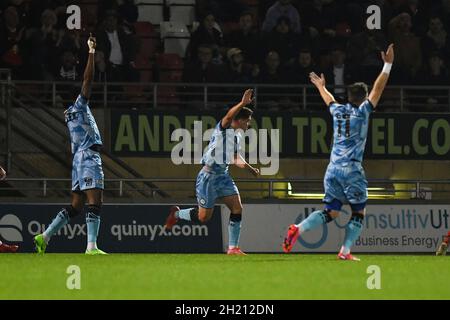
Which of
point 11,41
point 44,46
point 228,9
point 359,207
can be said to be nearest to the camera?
point 359,207

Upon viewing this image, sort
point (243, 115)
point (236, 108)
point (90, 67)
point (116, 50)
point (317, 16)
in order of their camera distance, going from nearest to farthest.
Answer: point (236, 108) → point (90, 67) → point (243, 115) → point (116, 50) → point (317, 16)

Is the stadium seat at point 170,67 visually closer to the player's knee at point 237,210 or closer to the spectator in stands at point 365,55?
the spectator in stands at point 365,55

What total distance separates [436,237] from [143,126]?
6.45 metres

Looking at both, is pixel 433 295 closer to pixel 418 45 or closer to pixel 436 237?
pixel 436 237

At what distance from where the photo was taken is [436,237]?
84.2 feet

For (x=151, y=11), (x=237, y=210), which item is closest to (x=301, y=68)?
(x=151, y=11)

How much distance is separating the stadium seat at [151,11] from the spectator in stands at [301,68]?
11.0 feet

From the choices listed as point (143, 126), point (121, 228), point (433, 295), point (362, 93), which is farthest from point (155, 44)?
point (433, 295)

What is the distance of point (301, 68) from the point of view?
27859mm

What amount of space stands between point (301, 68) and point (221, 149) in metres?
8.89

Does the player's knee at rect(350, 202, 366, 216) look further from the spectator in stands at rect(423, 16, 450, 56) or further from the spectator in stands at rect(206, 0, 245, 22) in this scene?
the spectator in stands at rect(206, 0, 245, 22)

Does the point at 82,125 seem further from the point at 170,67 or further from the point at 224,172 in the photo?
the point at 170,67

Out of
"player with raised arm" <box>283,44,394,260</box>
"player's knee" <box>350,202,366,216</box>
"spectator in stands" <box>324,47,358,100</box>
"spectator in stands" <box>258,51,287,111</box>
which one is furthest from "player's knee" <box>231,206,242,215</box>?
"spectator in stands" <box>324,47,358,100</box>

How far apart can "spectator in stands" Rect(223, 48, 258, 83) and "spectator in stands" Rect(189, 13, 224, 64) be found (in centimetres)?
28
